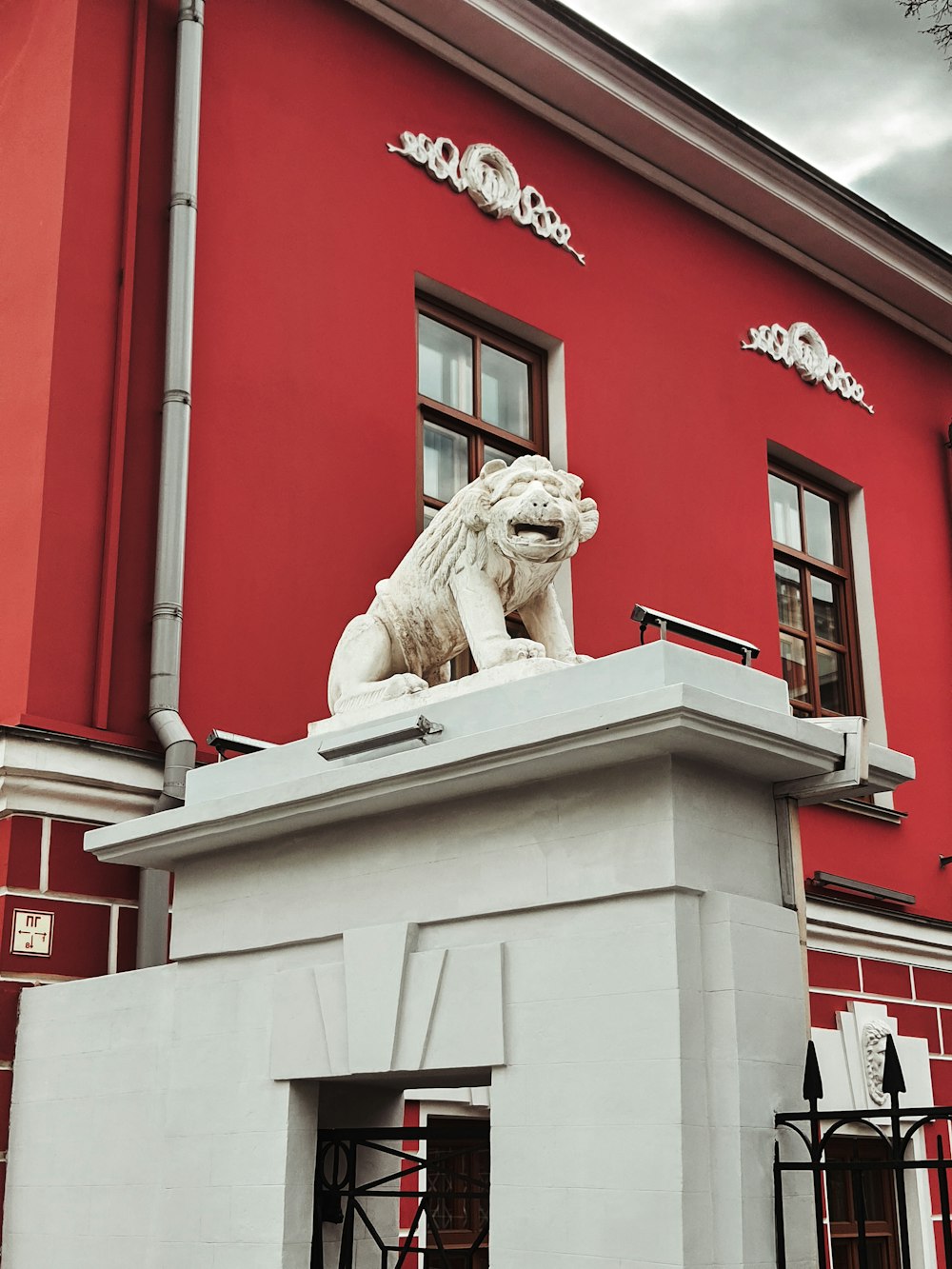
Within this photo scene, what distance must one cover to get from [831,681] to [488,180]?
476 cm

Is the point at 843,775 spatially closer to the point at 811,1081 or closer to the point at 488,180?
the point at 811,1081

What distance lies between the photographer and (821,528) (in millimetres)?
12109

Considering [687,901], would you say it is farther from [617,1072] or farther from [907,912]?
[907,912]

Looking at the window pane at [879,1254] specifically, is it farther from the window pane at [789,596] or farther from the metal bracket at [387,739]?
the metal bracket at [387,739]

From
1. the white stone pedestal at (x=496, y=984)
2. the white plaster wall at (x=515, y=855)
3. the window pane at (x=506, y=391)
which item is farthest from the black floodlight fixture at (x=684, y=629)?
the window pane at (x=506, y=391)

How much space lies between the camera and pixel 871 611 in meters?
12.0

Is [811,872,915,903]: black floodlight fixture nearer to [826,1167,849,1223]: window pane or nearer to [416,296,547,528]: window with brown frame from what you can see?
[826,1167,849,1223]: window pane

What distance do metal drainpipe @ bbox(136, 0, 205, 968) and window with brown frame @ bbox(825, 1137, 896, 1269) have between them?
17.8ft

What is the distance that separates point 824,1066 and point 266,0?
7566 millimetres

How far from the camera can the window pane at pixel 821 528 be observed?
1195cm

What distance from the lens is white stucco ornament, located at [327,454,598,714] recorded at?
5695mm

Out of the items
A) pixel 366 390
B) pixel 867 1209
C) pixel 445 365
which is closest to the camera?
pixel 366 390

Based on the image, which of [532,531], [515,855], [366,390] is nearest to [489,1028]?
[515,855]

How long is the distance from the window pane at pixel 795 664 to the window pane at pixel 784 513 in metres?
0.78
